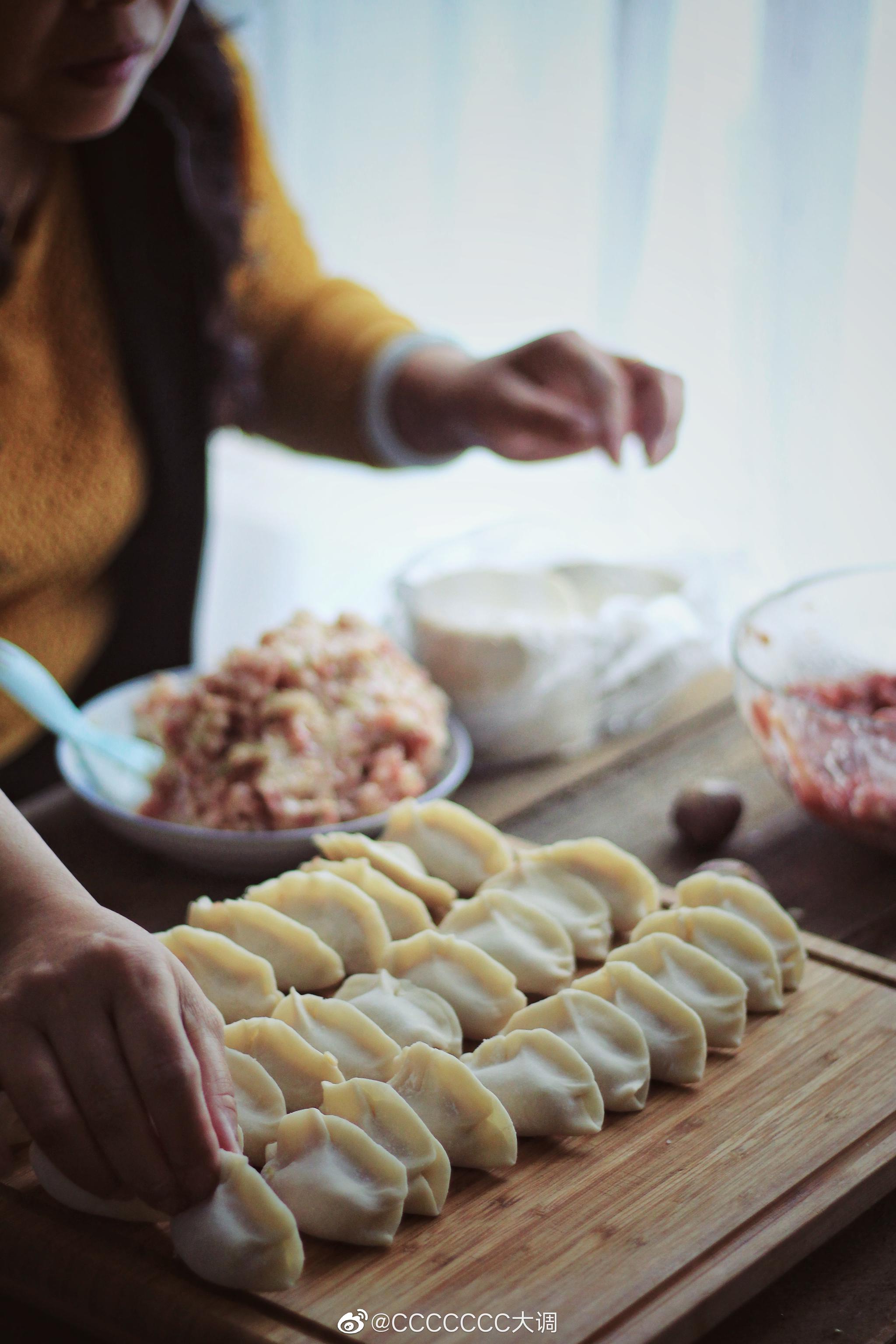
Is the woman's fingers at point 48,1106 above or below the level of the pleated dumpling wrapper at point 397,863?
above

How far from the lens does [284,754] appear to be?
46.4 inches

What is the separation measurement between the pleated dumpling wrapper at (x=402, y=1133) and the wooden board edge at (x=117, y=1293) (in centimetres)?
10

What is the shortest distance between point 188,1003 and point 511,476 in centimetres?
205

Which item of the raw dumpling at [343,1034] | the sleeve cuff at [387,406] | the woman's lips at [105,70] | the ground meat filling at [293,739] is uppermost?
the woman's lips at [105,70]

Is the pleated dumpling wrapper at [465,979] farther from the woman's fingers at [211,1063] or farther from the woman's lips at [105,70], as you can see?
the woman's lips at [105,70]

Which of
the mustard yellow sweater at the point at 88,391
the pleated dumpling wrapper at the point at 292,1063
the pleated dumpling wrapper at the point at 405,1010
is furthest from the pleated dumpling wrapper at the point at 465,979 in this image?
the mustard yellow sweater at the point at 88,391

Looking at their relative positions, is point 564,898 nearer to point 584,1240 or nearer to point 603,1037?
point 603,1037

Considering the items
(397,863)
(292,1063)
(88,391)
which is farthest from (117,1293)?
(88,391)

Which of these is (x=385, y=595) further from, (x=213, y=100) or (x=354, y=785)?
(x=213, y=100)

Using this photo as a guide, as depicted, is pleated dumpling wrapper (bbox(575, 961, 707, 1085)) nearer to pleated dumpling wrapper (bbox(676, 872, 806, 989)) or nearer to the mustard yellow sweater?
pleated dumpling wrapper (bbox(676, 872, 806, 989))

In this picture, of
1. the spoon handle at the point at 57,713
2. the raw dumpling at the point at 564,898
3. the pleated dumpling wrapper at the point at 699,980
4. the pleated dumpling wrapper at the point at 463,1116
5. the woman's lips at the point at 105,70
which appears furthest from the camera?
the spoon handle at the point at 57,713

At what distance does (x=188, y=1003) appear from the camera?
2.51 ft

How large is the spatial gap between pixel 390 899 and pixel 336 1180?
0.30m

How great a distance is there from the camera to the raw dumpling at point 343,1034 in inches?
34.4
